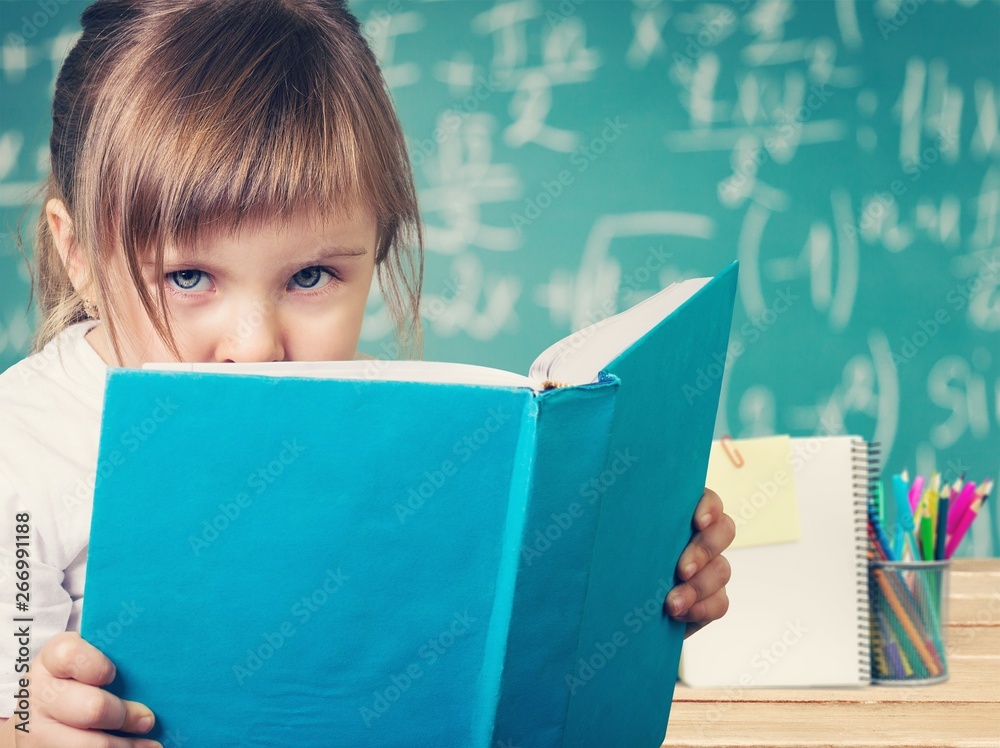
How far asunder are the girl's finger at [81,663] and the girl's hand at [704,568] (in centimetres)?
32

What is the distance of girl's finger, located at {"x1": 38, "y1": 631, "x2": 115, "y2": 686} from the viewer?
37 cm

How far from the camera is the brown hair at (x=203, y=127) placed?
1.92ft

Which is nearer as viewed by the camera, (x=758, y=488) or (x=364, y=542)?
(x=364, y=542)

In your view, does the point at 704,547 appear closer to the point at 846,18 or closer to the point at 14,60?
the point at 846,18

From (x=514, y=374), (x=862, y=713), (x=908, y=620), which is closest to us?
(x=514, y=374)

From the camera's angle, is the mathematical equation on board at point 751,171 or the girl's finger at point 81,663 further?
the mathematical equation on board at point 751,171

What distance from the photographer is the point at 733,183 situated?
2111 millimetres

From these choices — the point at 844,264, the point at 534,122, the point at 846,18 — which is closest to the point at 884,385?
the point at 844,264

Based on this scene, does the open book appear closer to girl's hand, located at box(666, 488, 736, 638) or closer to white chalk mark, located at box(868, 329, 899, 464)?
girl's hand, located at box(666, 488, 736, 638)

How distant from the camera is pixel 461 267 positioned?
2.12 metres

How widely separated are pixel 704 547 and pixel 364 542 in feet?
0.97

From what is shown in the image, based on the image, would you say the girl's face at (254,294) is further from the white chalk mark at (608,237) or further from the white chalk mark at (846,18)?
the white chalk mark at (846,18)

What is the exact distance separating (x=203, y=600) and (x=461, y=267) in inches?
70.2

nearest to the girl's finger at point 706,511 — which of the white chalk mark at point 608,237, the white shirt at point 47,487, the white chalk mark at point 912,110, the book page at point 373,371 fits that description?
the book page at point 373,371
